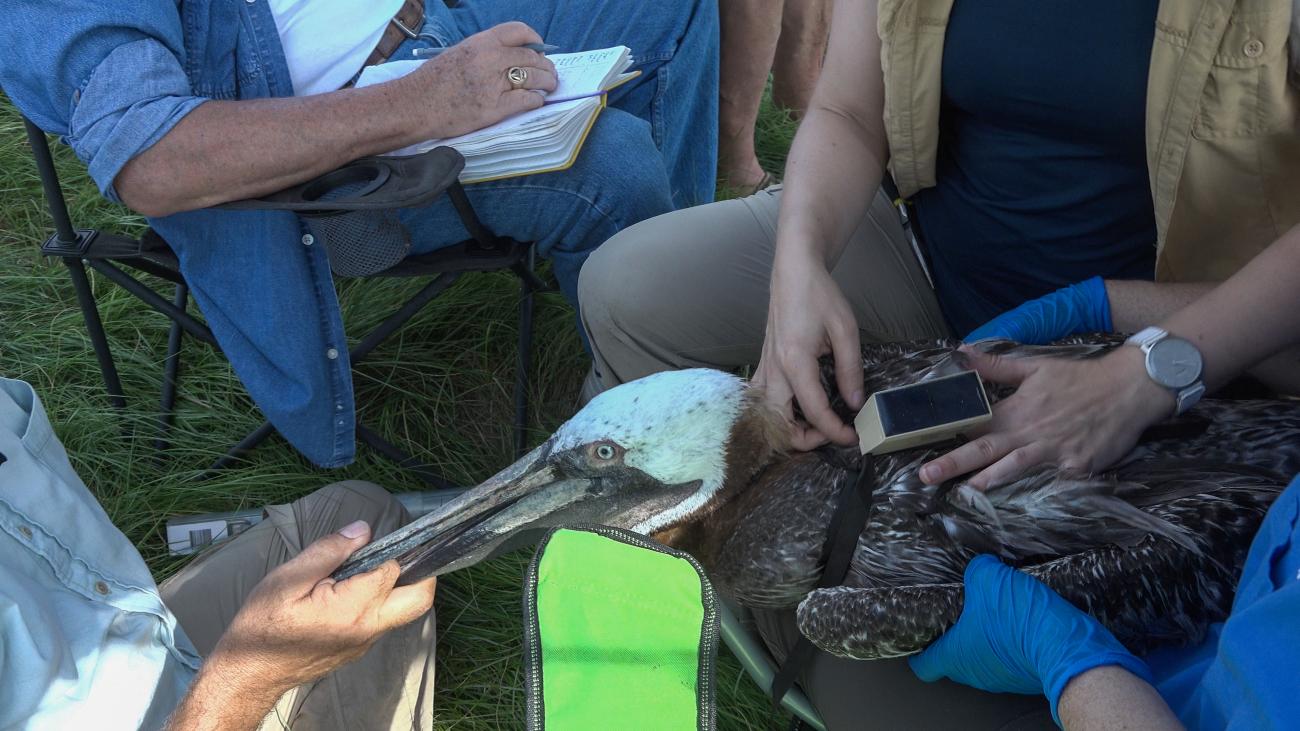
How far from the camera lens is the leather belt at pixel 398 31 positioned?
2.67 meters

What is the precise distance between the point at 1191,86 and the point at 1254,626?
98cm

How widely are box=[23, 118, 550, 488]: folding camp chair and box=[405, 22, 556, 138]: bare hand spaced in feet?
0.44

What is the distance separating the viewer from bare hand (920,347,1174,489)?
63.7 inches

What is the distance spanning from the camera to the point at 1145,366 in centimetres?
162

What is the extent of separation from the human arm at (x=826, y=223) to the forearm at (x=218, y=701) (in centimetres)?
108

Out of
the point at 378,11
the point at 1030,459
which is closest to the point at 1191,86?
the point at 1030,459

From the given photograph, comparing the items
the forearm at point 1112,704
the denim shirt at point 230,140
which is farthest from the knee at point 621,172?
the forearm at point 1112,704

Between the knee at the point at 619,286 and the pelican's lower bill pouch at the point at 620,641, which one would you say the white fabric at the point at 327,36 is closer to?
the knee at the point at 619,286

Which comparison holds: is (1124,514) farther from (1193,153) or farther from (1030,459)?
(1193,153)

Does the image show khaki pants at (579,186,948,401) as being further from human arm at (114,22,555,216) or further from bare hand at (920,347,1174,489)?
bare hand at (920,347,1174,489)

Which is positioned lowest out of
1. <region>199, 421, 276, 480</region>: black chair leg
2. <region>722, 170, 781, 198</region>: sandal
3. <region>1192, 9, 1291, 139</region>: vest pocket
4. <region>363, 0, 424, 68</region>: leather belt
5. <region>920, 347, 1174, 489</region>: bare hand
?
<region>199, 421, 276, 480</region>: black chair leg

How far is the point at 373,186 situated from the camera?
2.24 m

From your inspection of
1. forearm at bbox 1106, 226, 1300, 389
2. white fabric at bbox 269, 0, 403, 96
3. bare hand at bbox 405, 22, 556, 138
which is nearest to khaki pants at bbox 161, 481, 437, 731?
bare hand at bbox 405, 22, 556, 138

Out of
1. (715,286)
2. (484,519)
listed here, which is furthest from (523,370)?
(484,519)
